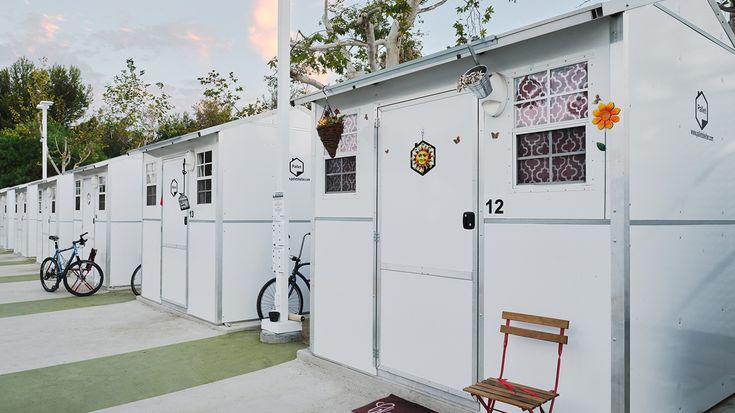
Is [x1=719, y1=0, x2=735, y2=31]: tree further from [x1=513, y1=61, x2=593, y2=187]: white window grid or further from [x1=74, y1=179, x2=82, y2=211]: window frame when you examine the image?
[x1=74, y1=179, x2=82, y2=211]: window frame

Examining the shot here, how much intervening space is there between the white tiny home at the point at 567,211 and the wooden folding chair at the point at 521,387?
0.08m

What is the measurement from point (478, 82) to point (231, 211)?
4.07 m

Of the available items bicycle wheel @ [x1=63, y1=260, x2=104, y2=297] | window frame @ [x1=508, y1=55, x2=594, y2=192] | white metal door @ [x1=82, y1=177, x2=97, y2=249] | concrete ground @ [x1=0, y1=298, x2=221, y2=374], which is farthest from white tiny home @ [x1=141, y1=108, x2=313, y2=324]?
white metal door @ [x1=82, y1=177, x2=97, y2=249]

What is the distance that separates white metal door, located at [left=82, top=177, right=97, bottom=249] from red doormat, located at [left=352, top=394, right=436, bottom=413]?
820 centimetres

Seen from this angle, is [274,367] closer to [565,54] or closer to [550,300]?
[550,300]

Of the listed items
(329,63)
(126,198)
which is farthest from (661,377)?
(329,63)

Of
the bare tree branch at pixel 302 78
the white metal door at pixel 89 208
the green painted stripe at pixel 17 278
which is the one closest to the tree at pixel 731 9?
the bare tree branch at pixel 302 78

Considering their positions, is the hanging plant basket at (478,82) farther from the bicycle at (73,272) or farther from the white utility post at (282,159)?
the bicycle at (73,272)

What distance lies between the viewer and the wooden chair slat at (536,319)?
2.95 metres

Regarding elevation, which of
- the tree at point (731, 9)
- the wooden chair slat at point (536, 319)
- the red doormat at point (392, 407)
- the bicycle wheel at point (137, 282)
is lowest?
the red doormat at point (392, 407)

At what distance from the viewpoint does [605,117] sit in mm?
2799

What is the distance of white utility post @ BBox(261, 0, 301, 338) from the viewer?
17.7 ft

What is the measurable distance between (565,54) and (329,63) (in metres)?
9.44

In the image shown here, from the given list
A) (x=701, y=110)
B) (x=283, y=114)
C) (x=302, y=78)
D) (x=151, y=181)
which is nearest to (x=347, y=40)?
(x=302, y=78)
